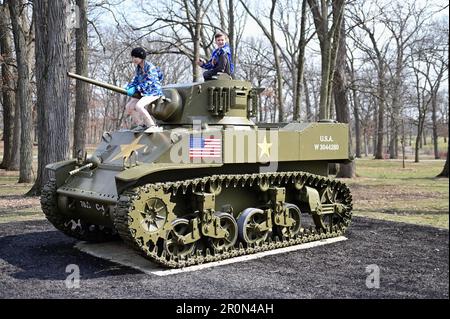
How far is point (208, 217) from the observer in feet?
24.5

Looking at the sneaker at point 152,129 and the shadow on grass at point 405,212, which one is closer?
the sneaker at point 152,129

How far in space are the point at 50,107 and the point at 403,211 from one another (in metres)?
8.72

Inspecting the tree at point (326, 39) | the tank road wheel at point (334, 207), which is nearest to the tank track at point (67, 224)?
the tank road wheel at point (334, 207)

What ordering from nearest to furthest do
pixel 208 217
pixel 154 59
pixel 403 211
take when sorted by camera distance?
pixel 208 217 → pixel 403 211 → pixel 154 59

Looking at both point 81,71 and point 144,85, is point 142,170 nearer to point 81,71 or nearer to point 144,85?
point 144,85

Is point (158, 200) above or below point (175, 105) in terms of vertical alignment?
below

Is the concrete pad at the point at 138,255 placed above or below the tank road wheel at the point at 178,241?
below

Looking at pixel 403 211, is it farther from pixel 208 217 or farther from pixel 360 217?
pixel 208 217

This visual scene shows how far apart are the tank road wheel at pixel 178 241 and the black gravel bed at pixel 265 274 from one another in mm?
468

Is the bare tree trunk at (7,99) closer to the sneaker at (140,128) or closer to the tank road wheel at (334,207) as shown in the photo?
the sneaker at (140,128)

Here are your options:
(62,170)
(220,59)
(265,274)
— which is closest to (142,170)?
(265,274)

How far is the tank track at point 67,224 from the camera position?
27.6 feet

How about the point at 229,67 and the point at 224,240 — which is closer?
the point at 224,240

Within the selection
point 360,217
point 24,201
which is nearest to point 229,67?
point 360,217
